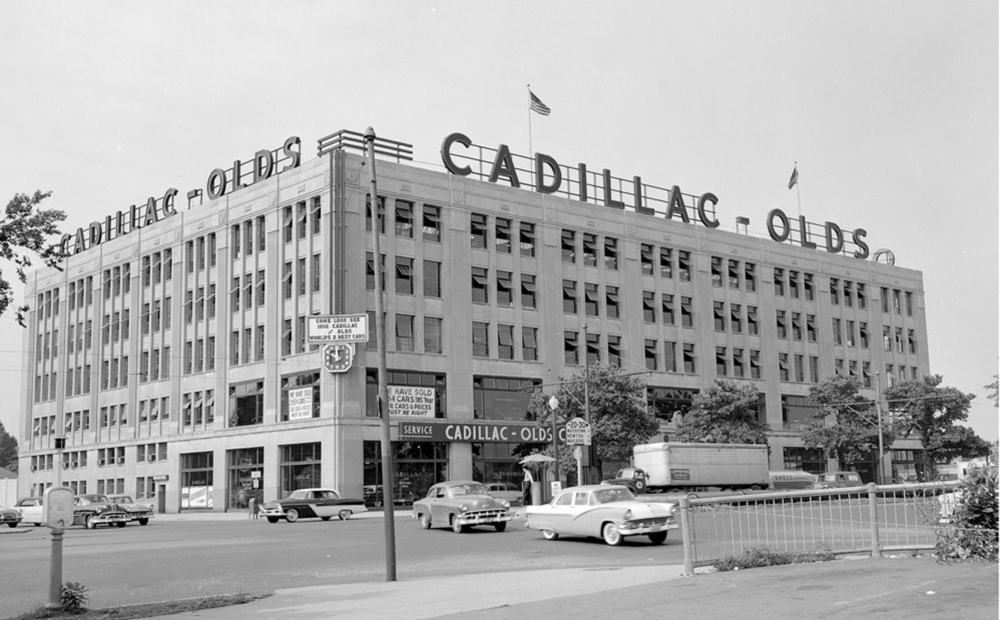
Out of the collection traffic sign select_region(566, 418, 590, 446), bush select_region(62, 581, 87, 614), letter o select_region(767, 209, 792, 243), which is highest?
letter o select_region(767, 209, 792, 243)

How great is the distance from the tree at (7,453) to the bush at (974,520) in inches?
6605

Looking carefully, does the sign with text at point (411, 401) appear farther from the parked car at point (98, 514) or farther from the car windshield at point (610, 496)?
the car windshield at point (610, 496)

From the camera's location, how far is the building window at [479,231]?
6244cm

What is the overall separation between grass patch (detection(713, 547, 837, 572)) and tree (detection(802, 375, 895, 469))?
190ft

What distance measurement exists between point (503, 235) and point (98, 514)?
29.8 m

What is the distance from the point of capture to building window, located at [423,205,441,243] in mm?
60450

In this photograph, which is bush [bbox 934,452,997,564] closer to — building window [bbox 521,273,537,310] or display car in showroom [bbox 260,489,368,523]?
display car in showroom [bbox 260,489,368,523]

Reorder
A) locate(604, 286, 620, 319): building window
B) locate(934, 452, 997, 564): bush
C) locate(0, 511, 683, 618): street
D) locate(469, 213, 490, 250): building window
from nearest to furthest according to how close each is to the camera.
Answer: locate(934, 452, 997, 564): bush < locate(0, 511, 683, 618): street < locate(469, 213, 490, 250): building window < locate(604, 286, 620, 319): building window

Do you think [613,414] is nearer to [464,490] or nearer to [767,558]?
[464,490]

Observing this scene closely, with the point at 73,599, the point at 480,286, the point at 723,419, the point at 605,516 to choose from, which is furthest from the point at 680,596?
the point at 723,419

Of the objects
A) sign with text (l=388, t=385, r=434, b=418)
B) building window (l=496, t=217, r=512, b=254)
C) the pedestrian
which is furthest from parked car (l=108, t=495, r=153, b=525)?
building window (l=496, t=217, r=512, b=254)

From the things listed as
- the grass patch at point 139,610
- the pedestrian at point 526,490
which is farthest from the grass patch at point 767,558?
the pedestrian at point 526,490

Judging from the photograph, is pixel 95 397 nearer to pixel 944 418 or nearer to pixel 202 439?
pixel 202 439

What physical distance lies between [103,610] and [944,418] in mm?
70231
